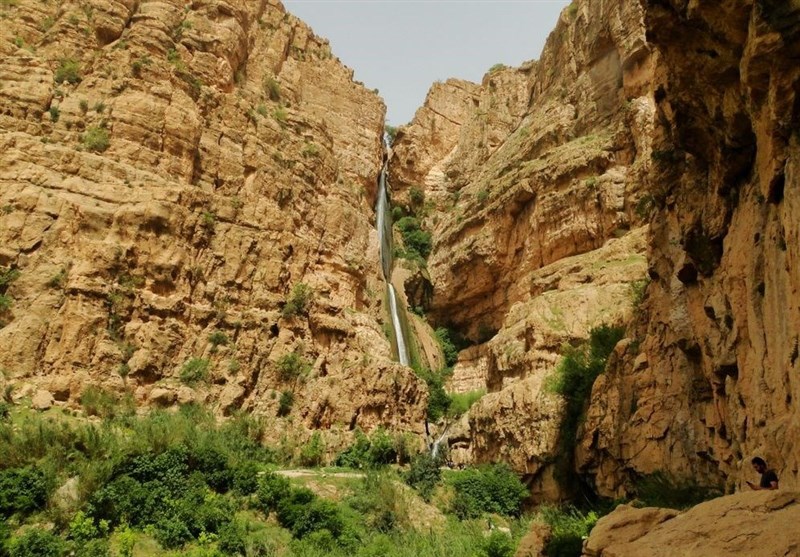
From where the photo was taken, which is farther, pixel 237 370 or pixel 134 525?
pixel 237 370

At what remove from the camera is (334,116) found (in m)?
46.4

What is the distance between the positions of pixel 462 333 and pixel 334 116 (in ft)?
63.9

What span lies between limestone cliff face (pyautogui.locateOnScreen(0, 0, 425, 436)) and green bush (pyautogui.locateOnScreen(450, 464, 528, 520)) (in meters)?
6.13

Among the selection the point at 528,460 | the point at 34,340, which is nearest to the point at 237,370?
the point at 34,340

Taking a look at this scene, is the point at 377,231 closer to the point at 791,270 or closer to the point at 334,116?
the point at 334,116

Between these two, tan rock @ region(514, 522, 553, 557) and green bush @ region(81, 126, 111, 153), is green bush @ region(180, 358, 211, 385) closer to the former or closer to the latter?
green bush @ region(81, 126, 111, 153)

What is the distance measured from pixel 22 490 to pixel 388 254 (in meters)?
31.7

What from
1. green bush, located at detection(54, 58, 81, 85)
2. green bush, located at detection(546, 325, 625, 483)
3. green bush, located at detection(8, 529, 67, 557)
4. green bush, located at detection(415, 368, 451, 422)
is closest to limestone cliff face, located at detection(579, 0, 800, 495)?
green bush, located at detection(546, 325, 625, 483)

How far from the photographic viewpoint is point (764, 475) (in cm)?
904

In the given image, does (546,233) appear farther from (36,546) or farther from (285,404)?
(36,546)

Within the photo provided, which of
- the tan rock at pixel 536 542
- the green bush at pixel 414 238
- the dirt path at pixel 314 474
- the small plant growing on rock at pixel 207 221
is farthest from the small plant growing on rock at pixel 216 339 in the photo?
the green bush at pixel 414 238

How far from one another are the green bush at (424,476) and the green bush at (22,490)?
14014 mm

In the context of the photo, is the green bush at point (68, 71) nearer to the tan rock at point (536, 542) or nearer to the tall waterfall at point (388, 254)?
the tall waterfall at point (388, 254)

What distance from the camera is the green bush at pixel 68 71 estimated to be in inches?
1178
